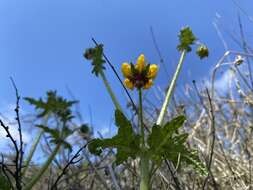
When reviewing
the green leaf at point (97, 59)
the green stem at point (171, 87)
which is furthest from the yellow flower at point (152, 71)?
the green leaf at point (97, 59)

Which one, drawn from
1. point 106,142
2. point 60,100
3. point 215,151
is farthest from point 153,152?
point 60,100

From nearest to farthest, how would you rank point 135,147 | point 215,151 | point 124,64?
point 135,147 < point 124,64 < point 215,151

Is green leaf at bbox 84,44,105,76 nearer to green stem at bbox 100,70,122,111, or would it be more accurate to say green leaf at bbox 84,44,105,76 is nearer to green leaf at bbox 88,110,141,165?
green stem at bbox 100,70,122,111

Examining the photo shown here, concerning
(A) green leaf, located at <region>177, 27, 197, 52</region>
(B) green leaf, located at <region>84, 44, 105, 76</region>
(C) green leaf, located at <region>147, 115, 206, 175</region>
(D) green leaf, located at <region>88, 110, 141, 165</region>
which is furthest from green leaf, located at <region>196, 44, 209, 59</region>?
(D) green leaf, located at <region>88, 110, 141, 165</region>

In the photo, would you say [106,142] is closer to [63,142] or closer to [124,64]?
[124,64]

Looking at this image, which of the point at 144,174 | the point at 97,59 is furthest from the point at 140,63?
the point at 97,59

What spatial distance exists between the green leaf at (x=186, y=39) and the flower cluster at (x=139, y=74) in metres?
0.62

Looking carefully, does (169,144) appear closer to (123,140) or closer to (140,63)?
(123,140)

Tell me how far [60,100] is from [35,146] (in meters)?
0.40

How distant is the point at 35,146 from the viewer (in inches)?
102

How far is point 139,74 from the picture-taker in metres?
1.68

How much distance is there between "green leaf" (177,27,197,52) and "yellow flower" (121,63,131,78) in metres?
0.65

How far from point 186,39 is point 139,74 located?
690 millimetres

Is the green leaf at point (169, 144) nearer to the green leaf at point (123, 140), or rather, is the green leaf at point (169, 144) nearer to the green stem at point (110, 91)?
the green leaf at point (123, 140)
